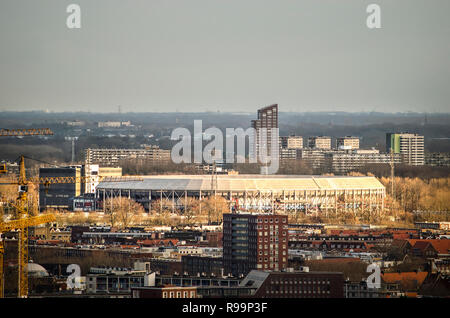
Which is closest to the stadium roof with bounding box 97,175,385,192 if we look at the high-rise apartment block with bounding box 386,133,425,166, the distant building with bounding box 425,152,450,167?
the distant building with bounding box 425,152,450,167

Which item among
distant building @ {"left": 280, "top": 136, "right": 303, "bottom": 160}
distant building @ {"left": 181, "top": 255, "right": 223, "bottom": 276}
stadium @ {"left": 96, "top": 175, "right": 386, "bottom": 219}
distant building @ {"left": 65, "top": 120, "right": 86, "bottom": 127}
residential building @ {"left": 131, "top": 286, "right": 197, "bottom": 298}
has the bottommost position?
distant building @ {"left": 181, "top": 255, "right": 223, "bottom": 276}

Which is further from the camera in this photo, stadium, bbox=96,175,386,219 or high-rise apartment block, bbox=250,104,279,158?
high-rise apartment block, bbox=250,104,279,158

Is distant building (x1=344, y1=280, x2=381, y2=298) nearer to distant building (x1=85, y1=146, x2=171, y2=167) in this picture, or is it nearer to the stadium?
the stadium

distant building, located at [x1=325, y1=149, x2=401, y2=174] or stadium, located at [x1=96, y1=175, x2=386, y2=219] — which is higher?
distant building, located at [x1=325, y1=149, x2=401, y2=174]

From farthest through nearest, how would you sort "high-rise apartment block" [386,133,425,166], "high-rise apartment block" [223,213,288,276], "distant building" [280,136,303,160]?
"distant building" [280,136,303,160], "high-rise apartment block" [386,133,425,166], "high-rise apartment block" [223,213,288,276]

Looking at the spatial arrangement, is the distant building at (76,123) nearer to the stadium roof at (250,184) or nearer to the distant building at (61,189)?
the distant building at (61,189)

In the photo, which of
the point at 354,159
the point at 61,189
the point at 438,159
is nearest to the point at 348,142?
the point at 354,159
